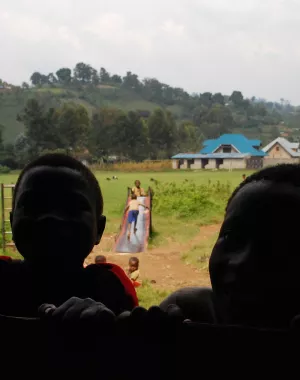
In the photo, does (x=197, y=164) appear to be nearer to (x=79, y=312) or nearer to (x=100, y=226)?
(x=100, y=226)

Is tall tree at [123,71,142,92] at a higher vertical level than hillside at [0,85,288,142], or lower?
higher

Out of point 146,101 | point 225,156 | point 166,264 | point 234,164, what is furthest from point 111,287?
point 146,101

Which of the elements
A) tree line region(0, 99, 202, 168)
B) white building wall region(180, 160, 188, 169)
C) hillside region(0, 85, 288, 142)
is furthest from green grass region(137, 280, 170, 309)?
hillside region(0, 85, 288, 142)

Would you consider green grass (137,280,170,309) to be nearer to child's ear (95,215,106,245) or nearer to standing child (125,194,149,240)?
standing child (125,194,149,240)

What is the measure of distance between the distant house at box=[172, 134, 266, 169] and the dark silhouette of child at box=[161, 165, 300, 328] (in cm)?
3509

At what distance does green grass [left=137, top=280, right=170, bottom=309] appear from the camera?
21.3ft

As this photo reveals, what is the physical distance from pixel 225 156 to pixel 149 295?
33080mm

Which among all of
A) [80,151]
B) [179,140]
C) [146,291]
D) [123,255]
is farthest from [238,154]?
[146,291]

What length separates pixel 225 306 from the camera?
0.80 m

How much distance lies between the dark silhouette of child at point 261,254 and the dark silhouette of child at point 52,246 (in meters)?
0.23

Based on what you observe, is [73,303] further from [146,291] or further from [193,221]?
[193,221]

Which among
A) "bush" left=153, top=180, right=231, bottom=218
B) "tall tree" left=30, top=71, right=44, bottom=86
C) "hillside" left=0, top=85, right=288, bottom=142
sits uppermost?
"tall tree" left=30, top=71, right=44, bottom=86

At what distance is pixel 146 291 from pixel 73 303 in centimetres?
670

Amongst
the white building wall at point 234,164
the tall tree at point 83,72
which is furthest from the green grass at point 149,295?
the tall tree at point 83,72
